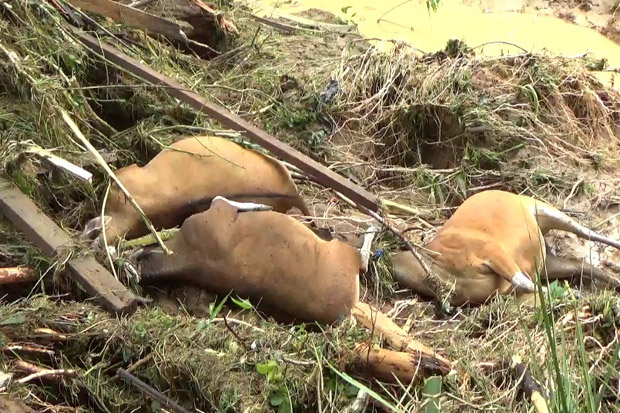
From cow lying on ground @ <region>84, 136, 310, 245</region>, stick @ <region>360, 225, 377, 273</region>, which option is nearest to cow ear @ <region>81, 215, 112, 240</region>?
cow lying on ground @ <region>84, 136, 310, 245</region>

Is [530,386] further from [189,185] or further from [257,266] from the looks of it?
[189,185]

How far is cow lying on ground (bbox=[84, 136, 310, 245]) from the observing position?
369 centimetres

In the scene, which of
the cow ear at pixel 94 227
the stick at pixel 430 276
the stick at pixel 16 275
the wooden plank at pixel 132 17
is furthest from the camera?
the wooden plank at pixel 132 17

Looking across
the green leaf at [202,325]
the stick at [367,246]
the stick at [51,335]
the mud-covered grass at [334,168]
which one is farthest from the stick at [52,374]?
the stick at [367,246]

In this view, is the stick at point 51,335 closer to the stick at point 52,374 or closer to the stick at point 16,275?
the stick at point 52,374

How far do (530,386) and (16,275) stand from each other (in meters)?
2.07

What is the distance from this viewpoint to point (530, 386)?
2781 mm

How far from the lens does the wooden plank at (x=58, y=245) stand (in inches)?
124

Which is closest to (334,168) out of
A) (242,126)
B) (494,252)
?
(242,126)

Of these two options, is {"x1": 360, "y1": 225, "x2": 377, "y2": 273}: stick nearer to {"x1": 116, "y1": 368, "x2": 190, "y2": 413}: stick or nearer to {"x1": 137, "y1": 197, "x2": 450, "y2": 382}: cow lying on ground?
{"x1": 137, "y1": 197, "x2": 450, "y2": 382}: cow lying on ground

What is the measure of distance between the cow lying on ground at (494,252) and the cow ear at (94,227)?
1460 mm

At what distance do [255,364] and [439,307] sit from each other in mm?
1302

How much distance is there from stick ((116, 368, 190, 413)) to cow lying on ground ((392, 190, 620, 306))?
5.29 feet

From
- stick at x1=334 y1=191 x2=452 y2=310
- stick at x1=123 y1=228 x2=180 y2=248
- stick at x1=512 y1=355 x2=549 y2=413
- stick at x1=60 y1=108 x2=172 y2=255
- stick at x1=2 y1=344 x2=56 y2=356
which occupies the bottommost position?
stick at x1=334 y1=191 x2=452 y2=310
